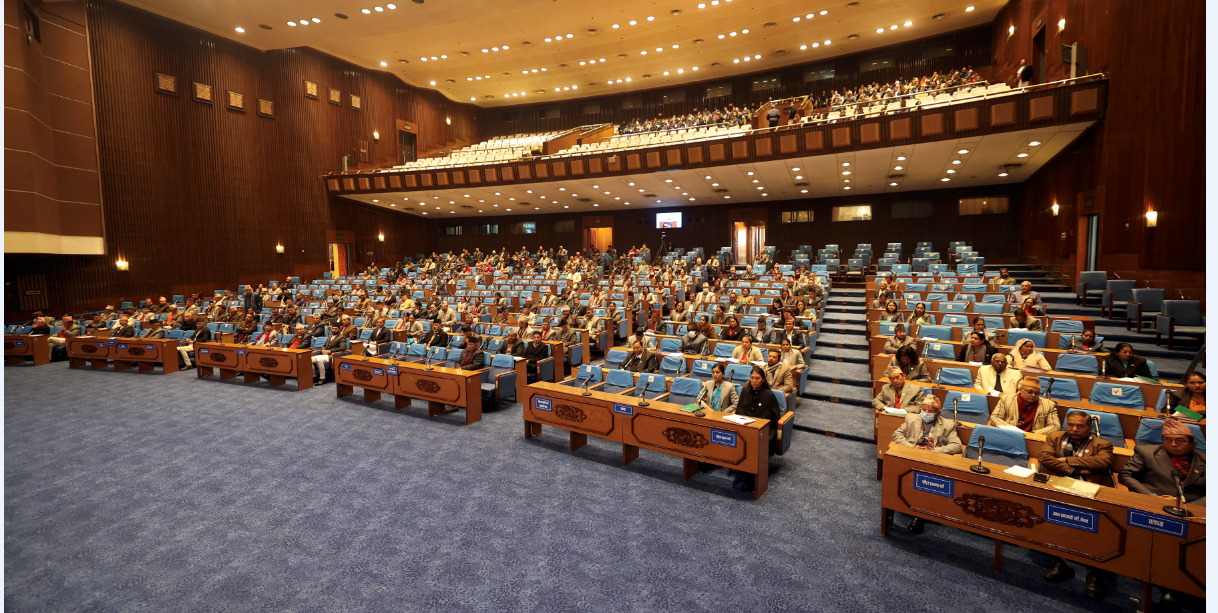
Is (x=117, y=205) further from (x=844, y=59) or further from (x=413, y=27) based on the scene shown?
(x=844, y=59)

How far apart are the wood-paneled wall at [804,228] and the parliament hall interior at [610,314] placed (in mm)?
122

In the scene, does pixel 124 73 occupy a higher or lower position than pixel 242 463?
higher

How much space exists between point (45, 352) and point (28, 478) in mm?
8582

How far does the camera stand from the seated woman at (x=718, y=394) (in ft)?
16.7

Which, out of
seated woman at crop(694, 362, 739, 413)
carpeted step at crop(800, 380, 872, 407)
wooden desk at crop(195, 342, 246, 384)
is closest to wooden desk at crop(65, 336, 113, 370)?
wooden desk at crop(195, 342, 246, 384)

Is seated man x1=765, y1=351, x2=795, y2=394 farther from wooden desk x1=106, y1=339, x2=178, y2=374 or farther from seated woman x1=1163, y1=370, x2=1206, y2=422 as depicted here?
wooden desk x1=106, y1=339, x2=178, y2=374

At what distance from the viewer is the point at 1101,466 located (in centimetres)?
345

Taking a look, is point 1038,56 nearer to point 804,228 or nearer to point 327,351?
point 804,228

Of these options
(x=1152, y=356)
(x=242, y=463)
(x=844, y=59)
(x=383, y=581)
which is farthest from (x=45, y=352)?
(x=844, y=59)

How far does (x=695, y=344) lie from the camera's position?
7.51m

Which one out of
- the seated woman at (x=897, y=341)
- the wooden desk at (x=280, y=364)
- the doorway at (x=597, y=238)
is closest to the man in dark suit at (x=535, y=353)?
the wooden desk at (x=280, y=364)

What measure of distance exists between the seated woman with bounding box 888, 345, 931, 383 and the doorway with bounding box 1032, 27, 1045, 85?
11.0 metres

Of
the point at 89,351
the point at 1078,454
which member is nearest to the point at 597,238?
the point at 89,351

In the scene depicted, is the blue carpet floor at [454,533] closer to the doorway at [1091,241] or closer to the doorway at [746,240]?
the doorway at [1091,241]
